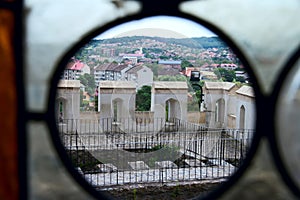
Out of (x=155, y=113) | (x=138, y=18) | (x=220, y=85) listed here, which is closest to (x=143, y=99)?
(x=155, y=113)

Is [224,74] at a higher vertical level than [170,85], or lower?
higher

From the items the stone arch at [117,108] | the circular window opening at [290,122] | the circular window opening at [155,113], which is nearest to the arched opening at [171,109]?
the circular window opening at [155,113]

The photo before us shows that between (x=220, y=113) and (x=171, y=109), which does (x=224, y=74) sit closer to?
(x=220, y=113)

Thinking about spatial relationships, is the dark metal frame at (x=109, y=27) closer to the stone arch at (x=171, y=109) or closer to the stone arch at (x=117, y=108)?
the stone arch at (x=117, y=108)

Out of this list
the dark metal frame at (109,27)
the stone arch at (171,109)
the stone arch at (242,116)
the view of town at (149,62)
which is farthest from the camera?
the stone arch at (171,109)

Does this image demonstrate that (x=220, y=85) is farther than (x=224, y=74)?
Yes

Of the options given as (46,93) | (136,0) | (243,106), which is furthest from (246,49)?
(243,106)
